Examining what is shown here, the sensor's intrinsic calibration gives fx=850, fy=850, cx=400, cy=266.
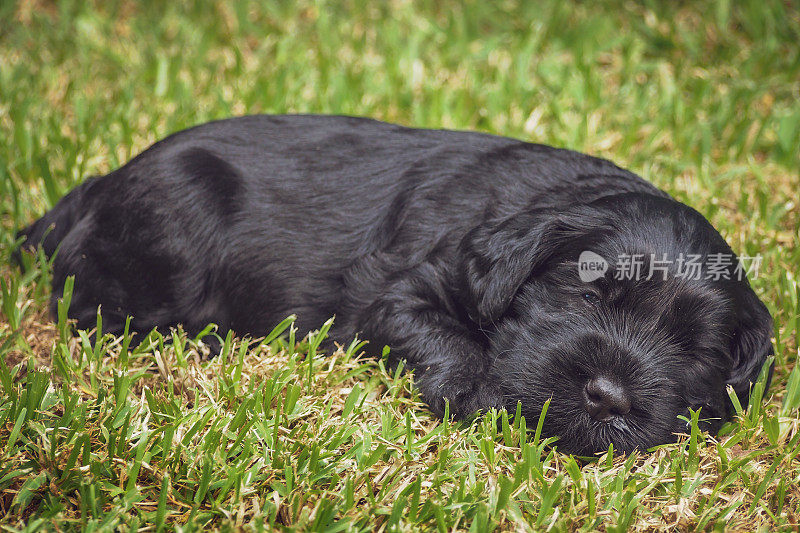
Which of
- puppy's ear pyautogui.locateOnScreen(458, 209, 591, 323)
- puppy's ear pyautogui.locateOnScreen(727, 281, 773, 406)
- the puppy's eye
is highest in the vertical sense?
puppy's ear pyautogui.locateOnScreen(458, 209, 591, 323)

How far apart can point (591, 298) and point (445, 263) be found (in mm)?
535

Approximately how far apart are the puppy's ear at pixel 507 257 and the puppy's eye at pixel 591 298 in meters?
0.19

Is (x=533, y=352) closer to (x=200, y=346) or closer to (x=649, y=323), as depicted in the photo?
(x=649, y=323)

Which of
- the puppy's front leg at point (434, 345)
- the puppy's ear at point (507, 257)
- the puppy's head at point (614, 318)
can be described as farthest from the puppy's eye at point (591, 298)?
the puppy's front leg at point (434, 345)

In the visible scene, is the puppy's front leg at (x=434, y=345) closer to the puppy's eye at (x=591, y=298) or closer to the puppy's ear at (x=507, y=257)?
the puppy's ear at (x=507, y=257)

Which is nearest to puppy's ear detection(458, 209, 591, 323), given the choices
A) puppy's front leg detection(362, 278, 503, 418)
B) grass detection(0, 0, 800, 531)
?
puppy's front leg detection(362, 278, 503, 418)

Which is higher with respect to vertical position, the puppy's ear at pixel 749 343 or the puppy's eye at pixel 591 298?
the puppy's eye at pixel 591 298

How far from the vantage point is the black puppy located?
2713 millimetres

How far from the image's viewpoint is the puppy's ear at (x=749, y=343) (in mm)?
2902

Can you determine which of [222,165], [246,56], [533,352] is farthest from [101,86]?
[533,352]

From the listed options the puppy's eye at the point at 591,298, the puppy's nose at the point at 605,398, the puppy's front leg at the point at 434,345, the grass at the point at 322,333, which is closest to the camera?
the grass at the point at 322,333

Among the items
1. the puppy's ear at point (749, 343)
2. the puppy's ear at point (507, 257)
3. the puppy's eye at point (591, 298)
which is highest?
the puppy's ear at point (507, 257)

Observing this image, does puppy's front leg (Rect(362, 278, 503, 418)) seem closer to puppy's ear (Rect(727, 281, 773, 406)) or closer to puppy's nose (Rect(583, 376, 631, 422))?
puppy's nose (Rect(583, 376, 631, 422))

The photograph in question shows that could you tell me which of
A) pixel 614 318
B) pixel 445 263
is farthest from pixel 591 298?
pixel 445 263
